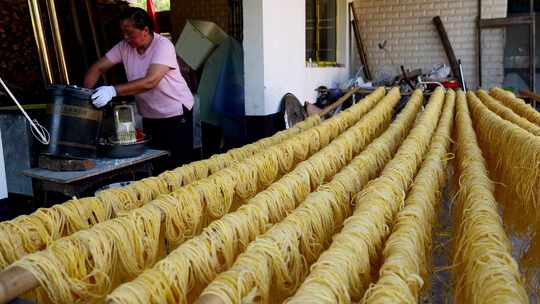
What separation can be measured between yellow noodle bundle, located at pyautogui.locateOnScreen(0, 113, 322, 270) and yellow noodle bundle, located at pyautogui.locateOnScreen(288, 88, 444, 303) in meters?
0.56

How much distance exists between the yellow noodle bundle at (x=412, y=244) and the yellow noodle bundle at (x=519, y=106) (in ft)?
3.15

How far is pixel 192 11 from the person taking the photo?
8.29 metres

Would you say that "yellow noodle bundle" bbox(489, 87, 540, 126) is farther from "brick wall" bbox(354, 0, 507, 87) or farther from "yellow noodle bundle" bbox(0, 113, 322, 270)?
"brick wall" bbox(354, 0, 507, 87)

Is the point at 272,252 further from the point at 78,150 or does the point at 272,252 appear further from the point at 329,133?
the point at 78,150

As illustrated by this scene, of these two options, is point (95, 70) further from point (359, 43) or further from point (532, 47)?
point (532, 47)

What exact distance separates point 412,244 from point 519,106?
204cm

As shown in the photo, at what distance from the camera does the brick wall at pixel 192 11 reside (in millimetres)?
7977

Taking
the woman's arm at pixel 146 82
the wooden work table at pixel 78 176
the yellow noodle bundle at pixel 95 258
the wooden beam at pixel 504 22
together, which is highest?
the wooden beam at pixel 504 22

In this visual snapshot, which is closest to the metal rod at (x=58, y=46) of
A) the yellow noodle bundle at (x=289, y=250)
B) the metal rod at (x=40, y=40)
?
the metal rod at (x=40, y=40)

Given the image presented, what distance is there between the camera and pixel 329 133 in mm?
2074

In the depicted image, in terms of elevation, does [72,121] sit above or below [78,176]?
above

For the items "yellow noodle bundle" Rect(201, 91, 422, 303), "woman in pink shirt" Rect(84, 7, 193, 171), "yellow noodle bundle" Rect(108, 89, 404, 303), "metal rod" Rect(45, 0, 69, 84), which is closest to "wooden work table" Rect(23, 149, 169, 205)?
"woman in pink shirt" Rect(84, 7, 193, 171)

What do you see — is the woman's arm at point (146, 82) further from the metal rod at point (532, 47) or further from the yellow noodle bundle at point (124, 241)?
the metal rod at point (532, 47)

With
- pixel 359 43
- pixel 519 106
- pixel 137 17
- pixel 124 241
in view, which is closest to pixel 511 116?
pixel 519 106
